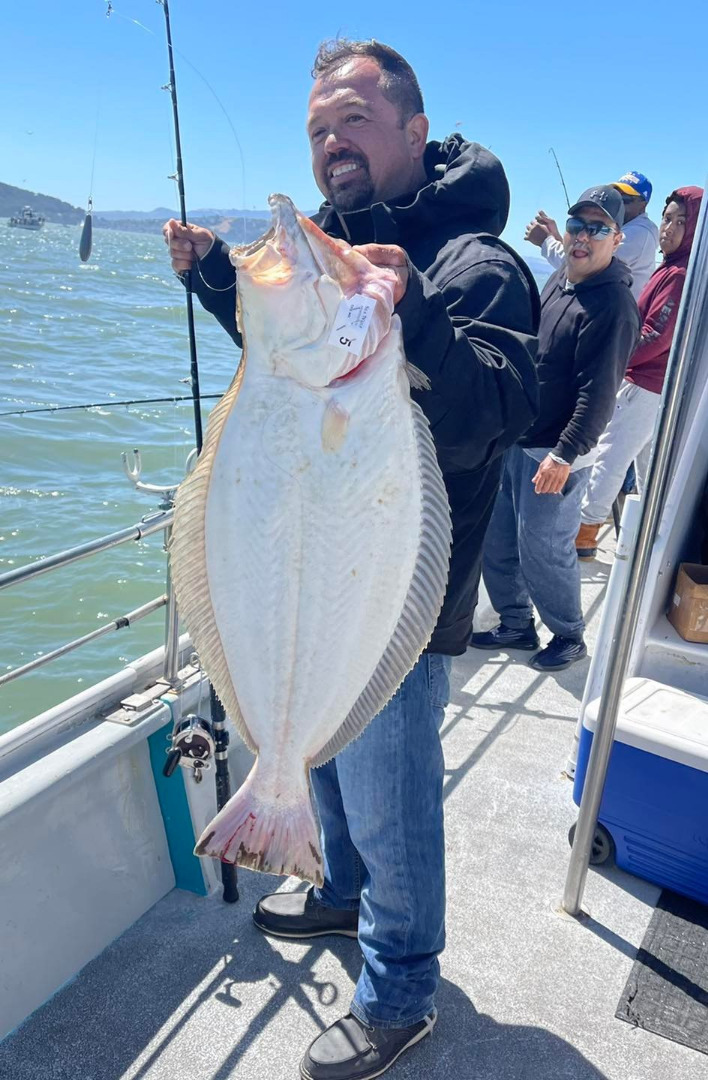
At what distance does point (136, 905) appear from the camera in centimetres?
239

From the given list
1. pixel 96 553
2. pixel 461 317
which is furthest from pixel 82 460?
pixel 461 317

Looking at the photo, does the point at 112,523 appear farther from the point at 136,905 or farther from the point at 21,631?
the point at 136,905

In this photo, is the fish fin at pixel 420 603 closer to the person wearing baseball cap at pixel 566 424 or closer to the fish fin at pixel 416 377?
the fish fin at pixel 416 377

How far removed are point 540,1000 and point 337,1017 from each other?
537 millimetres

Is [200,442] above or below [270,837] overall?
above

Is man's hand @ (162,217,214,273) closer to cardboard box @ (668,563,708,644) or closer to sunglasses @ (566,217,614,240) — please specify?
cardboard box @ (668,563,708,644)

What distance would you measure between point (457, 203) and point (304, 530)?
88cm

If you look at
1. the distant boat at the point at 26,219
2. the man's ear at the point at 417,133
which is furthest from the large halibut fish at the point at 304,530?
the distant boat at the point at 26,219

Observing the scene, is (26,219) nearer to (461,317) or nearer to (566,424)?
(566,424)

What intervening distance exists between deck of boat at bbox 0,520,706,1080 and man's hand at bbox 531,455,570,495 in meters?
1.51

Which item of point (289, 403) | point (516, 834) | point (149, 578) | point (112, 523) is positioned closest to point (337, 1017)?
point (516, 834)

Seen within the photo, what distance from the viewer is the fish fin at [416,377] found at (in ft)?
4.45

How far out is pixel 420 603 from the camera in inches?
57.6

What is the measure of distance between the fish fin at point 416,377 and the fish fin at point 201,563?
0.28 meters
